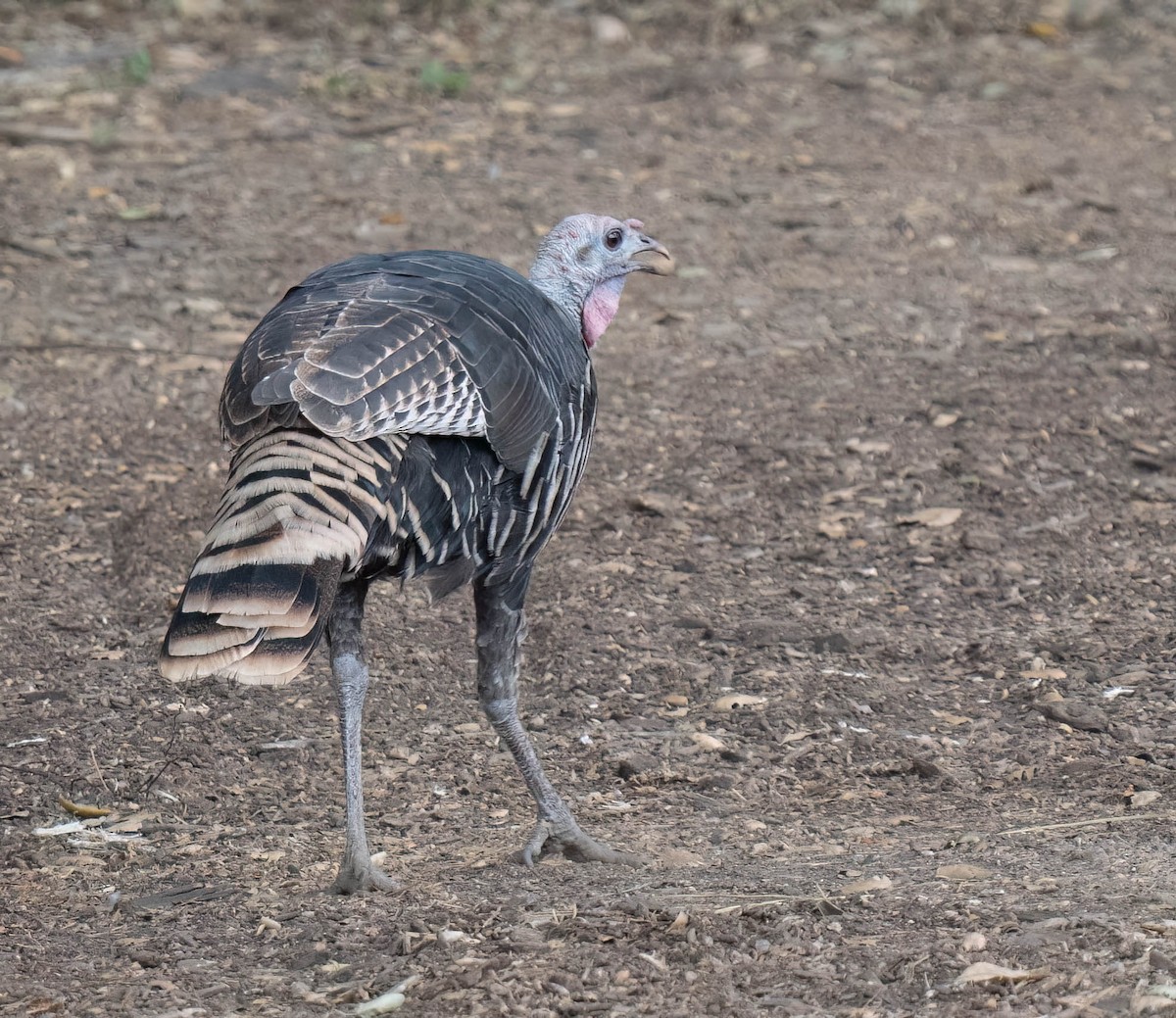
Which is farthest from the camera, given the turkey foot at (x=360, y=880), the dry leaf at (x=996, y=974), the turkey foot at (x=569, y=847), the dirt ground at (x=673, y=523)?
the turkey foot at (x=569, y=847)

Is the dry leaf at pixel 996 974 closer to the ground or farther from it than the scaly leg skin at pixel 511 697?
farther from it

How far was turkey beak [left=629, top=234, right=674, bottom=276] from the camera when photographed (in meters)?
5.15

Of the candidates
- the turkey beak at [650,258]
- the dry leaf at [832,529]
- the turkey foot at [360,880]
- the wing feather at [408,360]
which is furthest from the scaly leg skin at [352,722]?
the dry leaf at [832,529]

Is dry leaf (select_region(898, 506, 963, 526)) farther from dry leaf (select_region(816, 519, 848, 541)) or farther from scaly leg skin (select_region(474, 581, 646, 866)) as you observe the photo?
scaly leg skin (select_region(474, 581, 646, 866))

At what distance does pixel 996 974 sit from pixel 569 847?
1.34 meters

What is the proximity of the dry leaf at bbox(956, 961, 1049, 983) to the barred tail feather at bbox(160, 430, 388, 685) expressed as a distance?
1.46 meters

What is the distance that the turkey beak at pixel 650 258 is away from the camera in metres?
5.15

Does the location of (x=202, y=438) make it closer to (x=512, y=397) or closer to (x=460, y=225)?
(x=460, y=225)

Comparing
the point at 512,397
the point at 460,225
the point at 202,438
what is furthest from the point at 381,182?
the point at 512,397

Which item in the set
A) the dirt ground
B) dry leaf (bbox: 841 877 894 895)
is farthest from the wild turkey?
dry leaf (bbox: 841 877 894 895)

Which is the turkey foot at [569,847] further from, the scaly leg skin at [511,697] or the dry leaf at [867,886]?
the dry leaf at [867,886]

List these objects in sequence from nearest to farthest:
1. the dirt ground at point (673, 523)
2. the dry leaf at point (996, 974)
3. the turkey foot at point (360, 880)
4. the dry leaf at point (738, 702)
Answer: the dry leaf at point (996, 974) → the dirt ground at point (673, 523) → the turkey foot at point (360, 880) → the dry leaf at point (738, 702)

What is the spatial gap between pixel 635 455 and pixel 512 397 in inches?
114

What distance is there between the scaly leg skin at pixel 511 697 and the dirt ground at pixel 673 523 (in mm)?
151
